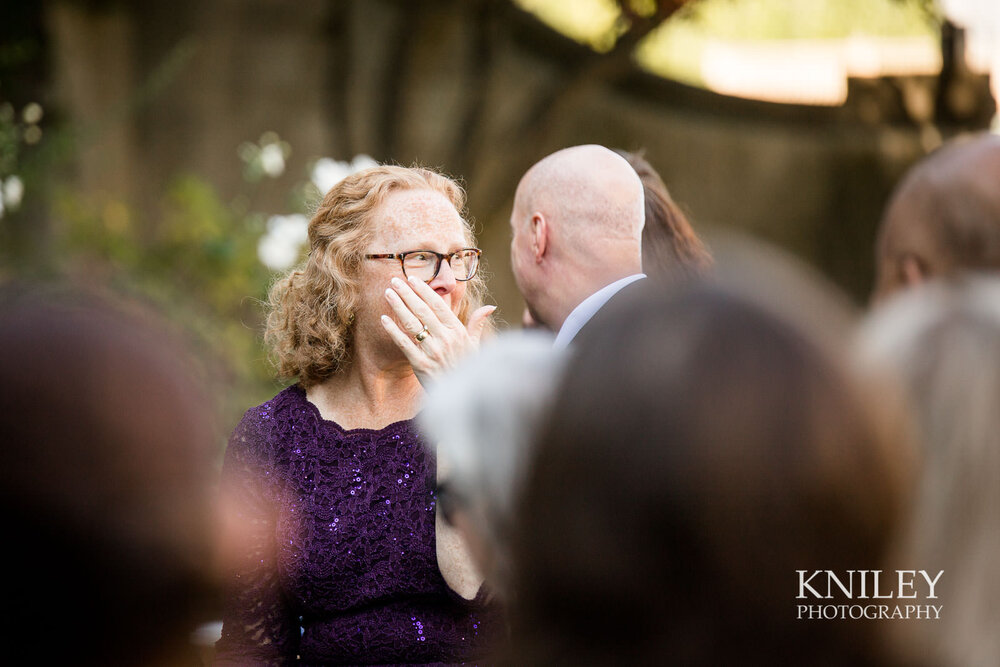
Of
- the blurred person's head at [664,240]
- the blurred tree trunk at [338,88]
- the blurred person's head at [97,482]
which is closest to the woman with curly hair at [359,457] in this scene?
the blurred person's head at [664,240]

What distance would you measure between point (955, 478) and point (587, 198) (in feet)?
6.20

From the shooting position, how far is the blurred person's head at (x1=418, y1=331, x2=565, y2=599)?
110 centimetres

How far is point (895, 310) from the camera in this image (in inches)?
54.6

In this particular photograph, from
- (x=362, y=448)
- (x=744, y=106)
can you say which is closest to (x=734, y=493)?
(x=362, y=448)

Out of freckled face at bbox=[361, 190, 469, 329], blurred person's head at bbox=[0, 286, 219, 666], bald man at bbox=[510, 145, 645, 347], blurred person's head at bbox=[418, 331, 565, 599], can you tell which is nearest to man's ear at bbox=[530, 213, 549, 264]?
bald man at bbox=[510, 145, 645, 347]

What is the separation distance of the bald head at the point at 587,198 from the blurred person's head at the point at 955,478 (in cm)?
168

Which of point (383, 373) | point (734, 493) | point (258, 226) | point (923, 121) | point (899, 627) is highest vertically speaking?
point (923, 121)

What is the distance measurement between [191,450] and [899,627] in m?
0.74

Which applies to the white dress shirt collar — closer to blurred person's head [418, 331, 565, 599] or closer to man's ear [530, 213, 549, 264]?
man's ear [530, 213, 549, 264]

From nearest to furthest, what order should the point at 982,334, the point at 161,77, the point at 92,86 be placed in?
the point at 982,334, the point at 161,77, the point at 92,86

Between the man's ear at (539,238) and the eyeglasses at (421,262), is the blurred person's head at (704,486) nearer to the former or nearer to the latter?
the eyeglasses at (421,262)

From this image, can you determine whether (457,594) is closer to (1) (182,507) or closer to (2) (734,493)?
(1) (182,507)

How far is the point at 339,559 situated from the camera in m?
2.31

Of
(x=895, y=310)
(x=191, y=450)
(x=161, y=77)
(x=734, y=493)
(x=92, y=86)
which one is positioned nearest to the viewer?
(x=734, y=493)
